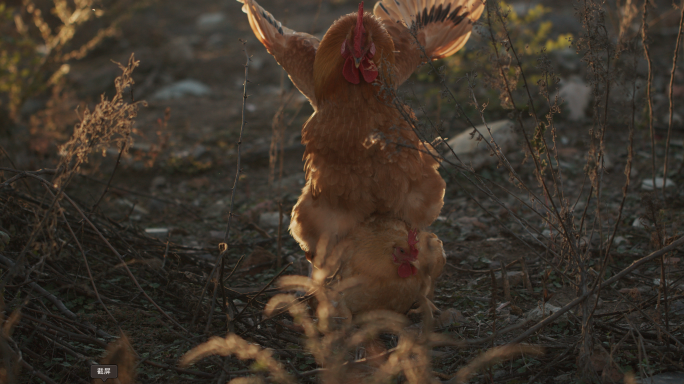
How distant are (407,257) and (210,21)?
1029 cm

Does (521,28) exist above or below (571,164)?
above

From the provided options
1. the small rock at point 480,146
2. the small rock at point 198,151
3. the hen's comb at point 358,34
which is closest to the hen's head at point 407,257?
the hen's comb at point 358,34

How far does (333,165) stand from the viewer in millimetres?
2760

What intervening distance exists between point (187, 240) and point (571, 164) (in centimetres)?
362

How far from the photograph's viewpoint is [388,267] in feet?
8.39

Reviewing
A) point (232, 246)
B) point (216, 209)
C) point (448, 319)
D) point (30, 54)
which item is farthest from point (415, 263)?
point (30, 54)

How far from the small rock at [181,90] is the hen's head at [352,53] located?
530 centimetres

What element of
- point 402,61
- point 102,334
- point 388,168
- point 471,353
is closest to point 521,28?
point 402,61

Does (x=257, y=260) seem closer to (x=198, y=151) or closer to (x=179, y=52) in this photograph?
(x=198, y=151)

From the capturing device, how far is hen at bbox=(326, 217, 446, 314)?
2541 millimetres

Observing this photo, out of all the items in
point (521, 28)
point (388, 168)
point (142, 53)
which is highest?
point (142, 53)

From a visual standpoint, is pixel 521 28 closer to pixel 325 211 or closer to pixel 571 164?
pixel 571 164

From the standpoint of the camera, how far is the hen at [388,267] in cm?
254

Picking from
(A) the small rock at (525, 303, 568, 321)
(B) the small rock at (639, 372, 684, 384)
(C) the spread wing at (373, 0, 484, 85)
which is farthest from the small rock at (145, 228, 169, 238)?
(B) the small rock at (639, 372, 684, 384)
